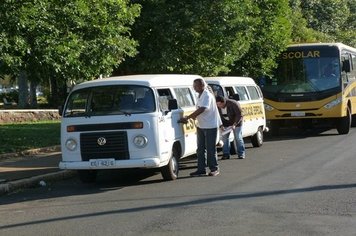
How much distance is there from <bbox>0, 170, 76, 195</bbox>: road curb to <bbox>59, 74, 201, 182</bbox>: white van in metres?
0.85

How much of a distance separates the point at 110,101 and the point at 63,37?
3.67 m

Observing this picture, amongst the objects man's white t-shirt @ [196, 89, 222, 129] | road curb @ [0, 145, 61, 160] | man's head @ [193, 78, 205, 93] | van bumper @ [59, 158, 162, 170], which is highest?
man's head @ [193, 78, 205, 93]

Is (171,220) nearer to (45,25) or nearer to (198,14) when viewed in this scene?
(45,25)

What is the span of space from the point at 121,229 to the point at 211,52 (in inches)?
523

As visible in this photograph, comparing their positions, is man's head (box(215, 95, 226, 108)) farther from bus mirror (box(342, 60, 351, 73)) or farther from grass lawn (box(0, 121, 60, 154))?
bus mirror (box(342, 60, 351, 73))

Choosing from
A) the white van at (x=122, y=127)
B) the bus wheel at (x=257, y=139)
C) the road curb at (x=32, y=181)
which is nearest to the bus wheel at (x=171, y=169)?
the white van at (x=122, y=127)

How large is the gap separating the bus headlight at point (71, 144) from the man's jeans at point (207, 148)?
8.26 ft

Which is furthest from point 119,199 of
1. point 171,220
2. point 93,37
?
point 93,37

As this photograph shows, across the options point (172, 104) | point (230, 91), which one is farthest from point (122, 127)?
point (230, 91)

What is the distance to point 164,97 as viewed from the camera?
1180 centimetres

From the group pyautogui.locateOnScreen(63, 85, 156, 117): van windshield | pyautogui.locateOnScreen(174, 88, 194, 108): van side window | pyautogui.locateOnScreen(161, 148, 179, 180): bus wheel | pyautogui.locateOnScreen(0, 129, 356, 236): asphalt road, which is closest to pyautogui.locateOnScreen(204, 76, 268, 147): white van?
pyautogui.locateOnScreen(174, 88, 194, 108): van side window

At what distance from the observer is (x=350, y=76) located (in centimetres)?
2281

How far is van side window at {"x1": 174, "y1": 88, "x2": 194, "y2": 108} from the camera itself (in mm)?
12557

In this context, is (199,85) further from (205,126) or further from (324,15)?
(324,15)
